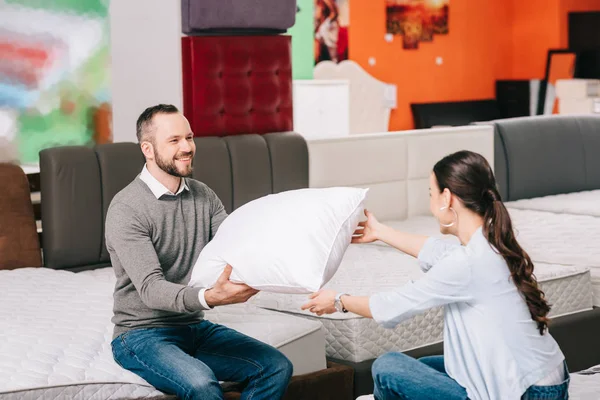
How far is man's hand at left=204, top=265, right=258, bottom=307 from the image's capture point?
7.50 feet

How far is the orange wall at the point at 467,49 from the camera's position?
930 centimetres

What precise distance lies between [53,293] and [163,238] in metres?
0.93

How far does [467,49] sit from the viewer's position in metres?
10.3

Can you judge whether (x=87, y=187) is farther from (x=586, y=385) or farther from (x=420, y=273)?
(x=586, y=385)

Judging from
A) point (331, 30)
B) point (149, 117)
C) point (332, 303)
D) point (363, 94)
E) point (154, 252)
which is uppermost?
point (331, 30)

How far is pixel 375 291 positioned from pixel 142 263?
1.15m

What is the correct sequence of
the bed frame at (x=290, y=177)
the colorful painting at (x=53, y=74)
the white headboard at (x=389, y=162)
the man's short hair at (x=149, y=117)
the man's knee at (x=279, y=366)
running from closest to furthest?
1. the man's knee at (x=279, y=366)
2. the man's short hair at (x=149, y=117)
3. the bed frame at (x=290, y=177)
4. the colorful painting at (x=53, y=74)
5. the white headboard at (x=389, y=162)

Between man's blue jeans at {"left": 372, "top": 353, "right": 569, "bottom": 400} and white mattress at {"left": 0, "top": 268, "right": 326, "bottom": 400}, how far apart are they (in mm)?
498

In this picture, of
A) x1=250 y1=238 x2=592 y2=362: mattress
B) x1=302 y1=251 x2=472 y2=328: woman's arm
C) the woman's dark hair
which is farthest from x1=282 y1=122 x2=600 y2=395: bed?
the woman's dark hair

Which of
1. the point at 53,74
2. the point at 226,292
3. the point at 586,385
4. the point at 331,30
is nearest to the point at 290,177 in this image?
the point at 53,74

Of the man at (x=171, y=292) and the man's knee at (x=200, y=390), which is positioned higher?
the man at (x=171, y=292)

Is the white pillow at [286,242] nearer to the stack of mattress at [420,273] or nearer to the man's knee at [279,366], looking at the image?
the man's knee at [279,366]

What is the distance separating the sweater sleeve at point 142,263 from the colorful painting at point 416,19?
23.9ft

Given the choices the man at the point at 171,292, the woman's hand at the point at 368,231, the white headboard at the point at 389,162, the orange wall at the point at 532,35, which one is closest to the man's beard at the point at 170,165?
the man at the point at 171,292
